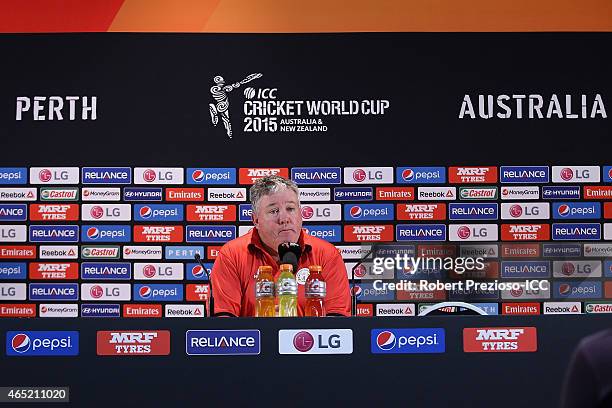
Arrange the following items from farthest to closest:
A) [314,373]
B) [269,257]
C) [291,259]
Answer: [269,257] → [291,259] → [314,373]

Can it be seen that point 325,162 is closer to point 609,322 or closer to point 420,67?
point 420,67

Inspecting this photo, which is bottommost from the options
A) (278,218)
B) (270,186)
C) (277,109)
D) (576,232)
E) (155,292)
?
(155,292)

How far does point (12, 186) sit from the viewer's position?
6891 mm

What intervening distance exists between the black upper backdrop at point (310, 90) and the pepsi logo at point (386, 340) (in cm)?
378

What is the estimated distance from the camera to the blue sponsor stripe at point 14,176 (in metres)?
6.89

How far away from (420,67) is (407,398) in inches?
165

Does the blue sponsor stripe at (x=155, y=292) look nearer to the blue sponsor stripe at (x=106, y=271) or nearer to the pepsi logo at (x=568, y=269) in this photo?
the blue sponsor stripe at (x=106, y=271)

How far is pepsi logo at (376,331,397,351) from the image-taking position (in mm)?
3219

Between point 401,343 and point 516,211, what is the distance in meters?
3.91

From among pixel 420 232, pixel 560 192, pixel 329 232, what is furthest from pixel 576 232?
pixel 329 232

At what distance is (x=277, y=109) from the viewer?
22.9 ft

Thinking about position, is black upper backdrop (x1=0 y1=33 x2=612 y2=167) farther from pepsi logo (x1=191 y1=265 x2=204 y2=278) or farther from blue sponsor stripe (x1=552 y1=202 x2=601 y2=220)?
pepsi logo (x1=191 y1=265 x2=204 y2=278)

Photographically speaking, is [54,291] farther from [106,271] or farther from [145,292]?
[145,292]

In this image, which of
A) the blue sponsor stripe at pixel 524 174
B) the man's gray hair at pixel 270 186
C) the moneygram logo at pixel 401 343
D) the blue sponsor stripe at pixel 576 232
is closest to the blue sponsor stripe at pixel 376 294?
the blue sponsor stripe at pixel 524 174
